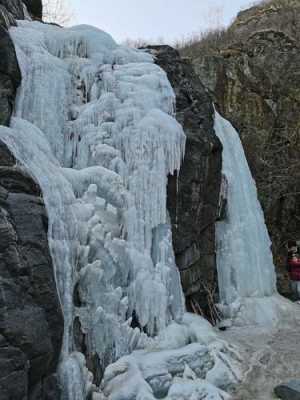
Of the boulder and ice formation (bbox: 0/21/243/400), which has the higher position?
ice formation (bbox: 0/21/243/400)

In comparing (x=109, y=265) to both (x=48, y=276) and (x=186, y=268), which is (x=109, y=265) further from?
(x=186, y=268)

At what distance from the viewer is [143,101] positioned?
7004mm

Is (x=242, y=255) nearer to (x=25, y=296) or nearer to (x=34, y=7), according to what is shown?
(x=25, y=296)

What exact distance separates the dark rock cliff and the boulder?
2.32m

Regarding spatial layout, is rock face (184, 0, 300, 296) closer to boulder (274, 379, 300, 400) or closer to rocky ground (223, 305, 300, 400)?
rocky ground (223, 305, 300, 400)

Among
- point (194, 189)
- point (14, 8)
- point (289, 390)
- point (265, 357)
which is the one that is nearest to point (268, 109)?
point (194, 189)

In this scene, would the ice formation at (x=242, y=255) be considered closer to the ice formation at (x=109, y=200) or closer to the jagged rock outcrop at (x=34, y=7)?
the ice formation at (x=109, y=200)

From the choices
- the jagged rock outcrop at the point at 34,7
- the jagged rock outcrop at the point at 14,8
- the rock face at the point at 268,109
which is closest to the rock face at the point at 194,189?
the jagged rock outcrop at the point at 14,8

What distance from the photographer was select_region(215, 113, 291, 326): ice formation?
7.70 metres

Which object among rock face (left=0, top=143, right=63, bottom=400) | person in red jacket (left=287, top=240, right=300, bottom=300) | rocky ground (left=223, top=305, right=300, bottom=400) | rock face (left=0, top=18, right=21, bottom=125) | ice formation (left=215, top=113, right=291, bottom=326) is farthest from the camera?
person in red jacket (left=287, top=240, right=300, bottom=300)

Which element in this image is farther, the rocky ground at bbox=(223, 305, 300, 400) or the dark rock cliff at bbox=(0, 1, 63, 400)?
the rocky ground at bbox=(223, 305, 300, 400)

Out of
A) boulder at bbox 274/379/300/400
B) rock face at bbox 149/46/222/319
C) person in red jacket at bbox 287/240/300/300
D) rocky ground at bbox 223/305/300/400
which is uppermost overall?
rock face at bbox 149/46/222/319

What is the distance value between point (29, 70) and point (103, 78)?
129 centimetres

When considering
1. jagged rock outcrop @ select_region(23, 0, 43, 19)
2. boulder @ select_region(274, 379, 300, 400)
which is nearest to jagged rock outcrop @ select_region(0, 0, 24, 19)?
jagged rock outcrop @ select_region(23, 0, 43, 19)
